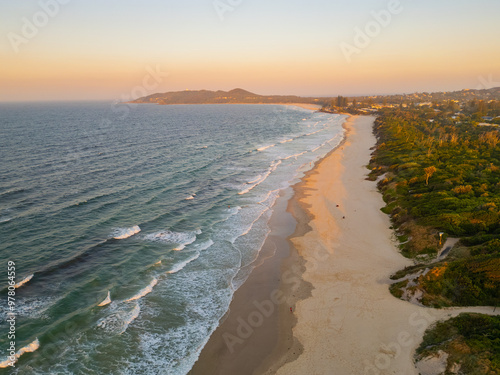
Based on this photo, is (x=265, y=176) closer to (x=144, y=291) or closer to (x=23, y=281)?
(x=144, y=291)

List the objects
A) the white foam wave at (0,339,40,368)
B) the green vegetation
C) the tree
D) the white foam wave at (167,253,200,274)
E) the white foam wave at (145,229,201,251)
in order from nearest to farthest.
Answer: the green vegetation, the white foam wave at (0,339,40,368), the white foam wave at (167,253,200,274), the white foam wave at (145,229,201,251), the tree

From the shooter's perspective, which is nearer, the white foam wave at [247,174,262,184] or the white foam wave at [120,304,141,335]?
the white foam wave at [120,304,141,335]

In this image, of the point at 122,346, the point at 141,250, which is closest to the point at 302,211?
the point at 141,250

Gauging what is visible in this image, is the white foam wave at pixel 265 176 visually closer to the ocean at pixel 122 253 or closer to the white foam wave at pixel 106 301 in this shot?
the ocean at pixel 122 253

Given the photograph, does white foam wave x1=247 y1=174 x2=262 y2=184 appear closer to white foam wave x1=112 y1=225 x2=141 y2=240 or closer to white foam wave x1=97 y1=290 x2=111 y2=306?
white foam wave x1=112 y1=225 x2=141 y2=240

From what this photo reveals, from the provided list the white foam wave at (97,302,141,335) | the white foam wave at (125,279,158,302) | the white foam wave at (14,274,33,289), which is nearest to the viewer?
the white foam wave at (97,302,141,335)

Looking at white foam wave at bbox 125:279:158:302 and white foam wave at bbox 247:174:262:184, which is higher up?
white foam wave at bbox 247:174:262:184

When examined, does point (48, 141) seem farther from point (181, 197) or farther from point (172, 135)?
point (181, 197)

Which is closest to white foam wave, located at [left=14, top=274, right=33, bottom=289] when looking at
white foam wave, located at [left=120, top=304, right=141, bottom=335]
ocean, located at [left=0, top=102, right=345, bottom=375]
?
ocean, located at [left=0, top=102, right=345, bottom=375]
